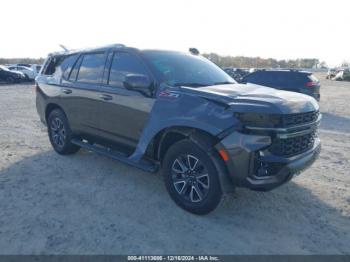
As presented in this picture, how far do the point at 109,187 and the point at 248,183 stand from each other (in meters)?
2.16

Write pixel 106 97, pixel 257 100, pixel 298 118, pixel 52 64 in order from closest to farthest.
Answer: pixel 257 100 < pixel 298 118 < pixel 106 97 < pixel 52 64

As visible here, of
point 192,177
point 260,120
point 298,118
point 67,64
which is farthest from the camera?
point 67,64

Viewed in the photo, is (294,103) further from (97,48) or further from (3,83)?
(3,83)

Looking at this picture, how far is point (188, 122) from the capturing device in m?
3.39

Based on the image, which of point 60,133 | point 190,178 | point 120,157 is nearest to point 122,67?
point 120,157

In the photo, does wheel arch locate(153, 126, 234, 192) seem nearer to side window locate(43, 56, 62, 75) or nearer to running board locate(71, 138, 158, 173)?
running board locate(71, 138, 158, 173)

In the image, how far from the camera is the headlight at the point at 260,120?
121 inches

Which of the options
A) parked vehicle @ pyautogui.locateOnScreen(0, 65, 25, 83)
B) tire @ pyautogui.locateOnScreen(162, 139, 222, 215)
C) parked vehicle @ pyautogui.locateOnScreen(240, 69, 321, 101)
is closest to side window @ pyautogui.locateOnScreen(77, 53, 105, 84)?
tire @ pyautogui.locateOnScreen(162, 139, 222, 215)

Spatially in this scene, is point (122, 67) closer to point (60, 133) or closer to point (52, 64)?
point (60, 133)

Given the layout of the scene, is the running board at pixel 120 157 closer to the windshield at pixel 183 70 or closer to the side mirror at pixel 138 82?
the side mirror at pixel 138 82

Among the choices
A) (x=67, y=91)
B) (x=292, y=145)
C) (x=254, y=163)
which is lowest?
(x=254, y=163)

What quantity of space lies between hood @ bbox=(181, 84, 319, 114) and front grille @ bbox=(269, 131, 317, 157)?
0.31m

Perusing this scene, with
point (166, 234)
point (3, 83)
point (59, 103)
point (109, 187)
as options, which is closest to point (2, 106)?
point (59, 103)

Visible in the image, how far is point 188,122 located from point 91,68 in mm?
2387
